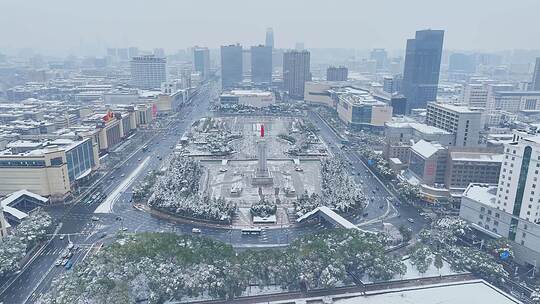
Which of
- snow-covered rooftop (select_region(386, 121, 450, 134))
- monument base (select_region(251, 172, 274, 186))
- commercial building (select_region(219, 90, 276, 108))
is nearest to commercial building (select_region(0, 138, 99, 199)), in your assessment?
monument base (select_region(251, 172, 274, 186))

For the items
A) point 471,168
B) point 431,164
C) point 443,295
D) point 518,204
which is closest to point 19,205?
point 443,295

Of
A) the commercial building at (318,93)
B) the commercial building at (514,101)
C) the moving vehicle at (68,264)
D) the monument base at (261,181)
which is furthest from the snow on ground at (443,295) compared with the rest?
the commercial building at (318,93)

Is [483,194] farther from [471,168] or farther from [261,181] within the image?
[261,181]

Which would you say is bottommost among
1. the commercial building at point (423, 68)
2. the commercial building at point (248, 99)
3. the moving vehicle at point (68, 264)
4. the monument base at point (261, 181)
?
the moving vehicle at point (68, 264)

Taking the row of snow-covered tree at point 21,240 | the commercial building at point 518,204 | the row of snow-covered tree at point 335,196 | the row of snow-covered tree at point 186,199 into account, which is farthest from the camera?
the row of snow-covered tree at point 335,196

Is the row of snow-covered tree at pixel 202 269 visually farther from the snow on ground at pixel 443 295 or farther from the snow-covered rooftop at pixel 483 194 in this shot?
the snow-covered rooftop at pixel 483 194

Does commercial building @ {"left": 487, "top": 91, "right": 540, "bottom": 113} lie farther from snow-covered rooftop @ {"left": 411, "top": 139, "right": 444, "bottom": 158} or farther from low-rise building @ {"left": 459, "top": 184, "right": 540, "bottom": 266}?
low-rise building @ {"left": 459, "top": 184, "right": 540, "bottom": 266}

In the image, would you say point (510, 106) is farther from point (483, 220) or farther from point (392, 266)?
point (392, 266)

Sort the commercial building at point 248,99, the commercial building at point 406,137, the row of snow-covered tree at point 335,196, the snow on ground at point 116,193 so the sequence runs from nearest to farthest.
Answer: the row of snow-covered tree at point 335,196
the snow on ground at point 116,193
the commercial building at point 406,137
the commercial building at point 248,99

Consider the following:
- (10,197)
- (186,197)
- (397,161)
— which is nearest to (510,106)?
(397,161)
